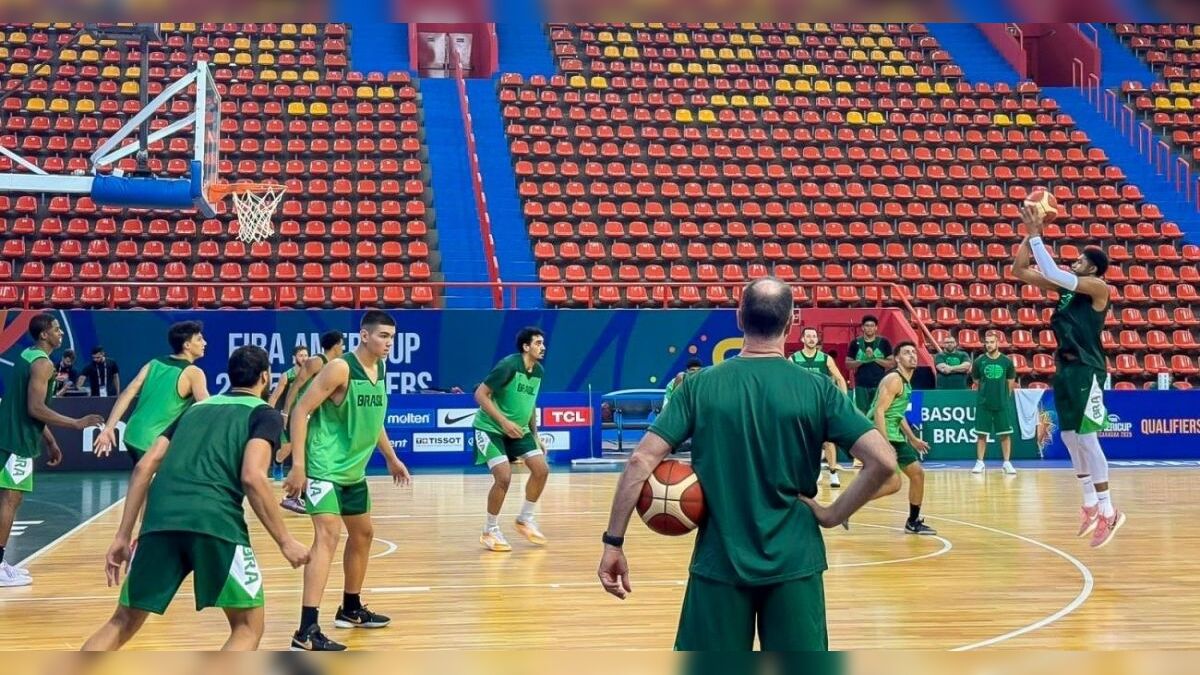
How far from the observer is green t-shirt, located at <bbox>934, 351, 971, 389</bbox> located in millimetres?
19953

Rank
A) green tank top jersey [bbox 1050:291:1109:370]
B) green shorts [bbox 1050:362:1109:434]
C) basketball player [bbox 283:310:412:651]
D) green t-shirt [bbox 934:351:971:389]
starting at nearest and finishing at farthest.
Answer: basketball player [bbox 283:310:412:651], green tank top jersey [bbox 1050:291:1109:370], green shorts [bbox 1050:362:1109:434], green t-shirt [bbox 934:351:971:389]

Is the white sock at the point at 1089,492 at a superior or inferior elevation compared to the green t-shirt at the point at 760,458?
inferior

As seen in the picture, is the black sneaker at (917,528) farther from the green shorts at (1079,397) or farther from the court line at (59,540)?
the court line at (59,540)

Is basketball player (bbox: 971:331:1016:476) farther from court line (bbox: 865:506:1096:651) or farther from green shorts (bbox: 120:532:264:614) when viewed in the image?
green shorts (bbox: 120:532:264:614)

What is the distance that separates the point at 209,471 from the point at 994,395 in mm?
15405

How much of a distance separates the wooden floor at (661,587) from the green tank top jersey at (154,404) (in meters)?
1.17

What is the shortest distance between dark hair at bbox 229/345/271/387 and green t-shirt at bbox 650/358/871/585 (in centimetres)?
223

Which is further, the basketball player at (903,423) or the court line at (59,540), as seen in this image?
the basketball player at (903,423)

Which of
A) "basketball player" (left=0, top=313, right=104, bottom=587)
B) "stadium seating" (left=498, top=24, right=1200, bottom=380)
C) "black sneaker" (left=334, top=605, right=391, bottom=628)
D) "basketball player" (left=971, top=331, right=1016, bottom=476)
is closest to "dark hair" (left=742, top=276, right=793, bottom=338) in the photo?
"black sneaker" (left=334, top=605, right=391, bottom=628)

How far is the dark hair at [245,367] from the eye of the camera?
525 centimetres

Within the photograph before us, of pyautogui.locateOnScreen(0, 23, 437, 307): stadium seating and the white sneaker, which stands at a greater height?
pyautogui.locateOnScreen(0, 23, 437, 307): stadium seating

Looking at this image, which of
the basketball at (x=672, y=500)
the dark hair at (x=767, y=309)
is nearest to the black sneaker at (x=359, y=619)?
the basketball at (x=672, y=500)

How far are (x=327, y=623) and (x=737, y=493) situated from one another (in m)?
4.80

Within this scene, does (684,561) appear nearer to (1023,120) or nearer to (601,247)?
(601,247)
